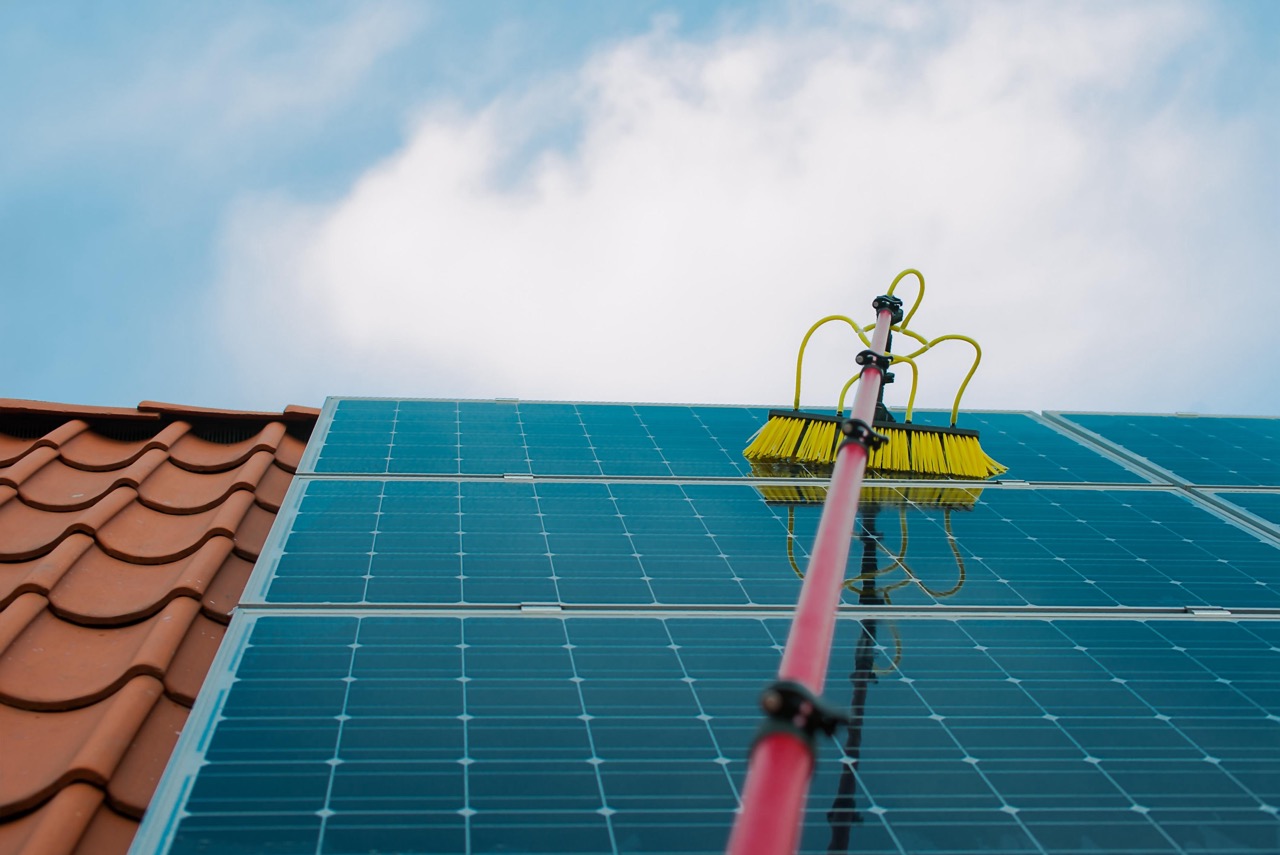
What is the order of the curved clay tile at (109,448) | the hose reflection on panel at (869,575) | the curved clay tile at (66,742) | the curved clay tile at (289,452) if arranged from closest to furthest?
the hose reflection on panel at (869,575) → the curved clay tile at (66,742) → the curved clay tile at (109,448) → the curved clay tile at (289,452)

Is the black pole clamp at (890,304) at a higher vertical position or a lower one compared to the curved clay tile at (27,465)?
higher

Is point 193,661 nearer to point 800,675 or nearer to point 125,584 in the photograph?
point 125,584

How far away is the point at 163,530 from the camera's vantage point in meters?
9.19

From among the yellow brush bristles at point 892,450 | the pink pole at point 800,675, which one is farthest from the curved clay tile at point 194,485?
the pink pole at point 800,675

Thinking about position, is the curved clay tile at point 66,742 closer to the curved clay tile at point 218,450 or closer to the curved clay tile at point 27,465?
the curved clay tile at point 27,465

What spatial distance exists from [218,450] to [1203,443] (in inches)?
343

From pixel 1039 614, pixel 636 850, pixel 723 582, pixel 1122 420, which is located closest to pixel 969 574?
pixel 1039 614

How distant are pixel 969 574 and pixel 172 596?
473 centimetres

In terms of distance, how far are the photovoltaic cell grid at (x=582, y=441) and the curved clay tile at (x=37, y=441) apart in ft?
7.09

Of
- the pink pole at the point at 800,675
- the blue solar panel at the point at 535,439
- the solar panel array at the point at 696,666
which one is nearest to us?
the pink pole at the point at 800,675

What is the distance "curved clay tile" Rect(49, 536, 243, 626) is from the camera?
25.5 ft

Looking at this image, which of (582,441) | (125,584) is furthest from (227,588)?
(582,441)

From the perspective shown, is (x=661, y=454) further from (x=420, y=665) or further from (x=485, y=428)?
(x=420, y=665)

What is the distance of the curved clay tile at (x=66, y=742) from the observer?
5.98 m
